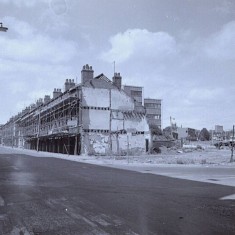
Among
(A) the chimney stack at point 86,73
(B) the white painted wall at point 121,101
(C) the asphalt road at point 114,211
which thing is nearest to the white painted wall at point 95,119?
(B) the white painted wall at point 121,101

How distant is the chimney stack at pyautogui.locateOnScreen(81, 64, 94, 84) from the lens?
4765 cm

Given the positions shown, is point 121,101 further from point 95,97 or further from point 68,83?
point 68,83

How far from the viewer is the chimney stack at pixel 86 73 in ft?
156

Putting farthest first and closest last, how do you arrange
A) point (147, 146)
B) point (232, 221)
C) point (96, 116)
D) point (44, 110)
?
point (44, 110), point (147, 146), point (96, 116), point (232, 221)

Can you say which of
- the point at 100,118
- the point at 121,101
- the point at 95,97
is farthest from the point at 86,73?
the point at 100,118

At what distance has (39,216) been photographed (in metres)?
7.53

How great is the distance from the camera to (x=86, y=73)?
4781cm

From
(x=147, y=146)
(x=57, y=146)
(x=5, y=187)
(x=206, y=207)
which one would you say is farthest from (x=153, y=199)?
(x=57, y=146)

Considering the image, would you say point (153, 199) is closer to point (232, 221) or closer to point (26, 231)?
point (232, 221)

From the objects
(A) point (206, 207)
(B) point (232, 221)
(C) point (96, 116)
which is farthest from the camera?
(C) point (96, 116)

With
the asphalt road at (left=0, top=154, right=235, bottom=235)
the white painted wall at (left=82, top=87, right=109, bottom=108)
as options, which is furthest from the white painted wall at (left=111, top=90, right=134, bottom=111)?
the asphalt road at (left=0, top=154, right=235, bottom=235)

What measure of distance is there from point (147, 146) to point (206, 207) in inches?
1660

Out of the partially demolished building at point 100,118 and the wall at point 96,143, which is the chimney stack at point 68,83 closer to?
the partially demolished building at point 100,118

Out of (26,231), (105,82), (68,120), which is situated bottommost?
(26,231)
